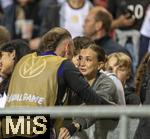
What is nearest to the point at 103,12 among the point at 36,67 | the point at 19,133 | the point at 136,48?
the point at 136,48

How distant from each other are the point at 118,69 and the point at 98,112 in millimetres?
2363

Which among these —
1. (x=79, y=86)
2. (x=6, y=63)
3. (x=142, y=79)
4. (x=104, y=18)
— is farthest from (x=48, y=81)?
(x=104, y=18)

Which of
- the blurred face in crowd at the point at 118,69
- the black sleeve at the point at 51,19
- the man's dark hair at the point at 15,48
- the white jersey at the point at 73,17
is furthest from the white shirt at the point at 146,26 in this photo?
the man's dark hair at the point at 15,48

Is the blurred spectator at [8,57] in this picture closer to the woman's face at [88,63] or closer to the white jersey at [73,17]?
the woman's face at [88,63]

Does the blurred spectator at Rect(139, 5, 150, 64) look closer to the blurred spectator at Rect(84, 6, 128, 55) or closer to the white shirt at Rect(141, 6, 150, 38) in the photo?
the white shirt at Rect(141, 6, 150, 38)

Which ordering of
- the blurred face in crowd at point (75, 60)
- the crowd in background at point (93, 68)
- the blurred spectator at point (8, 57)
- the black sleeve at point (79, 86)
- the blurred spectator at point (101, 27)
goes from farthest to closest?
the blurred spectator at point (101, 27) → the blurred spectator at point (8, 57) → the blurred face in crowd at point (75, 60) → the black sleeve at point (79, 86) → the crowd in background at point (93, 68)

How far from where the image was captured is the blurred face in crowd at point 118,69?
7.56 meters

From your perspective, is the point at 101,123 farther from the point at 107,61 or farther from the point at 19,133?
the point at 107,61

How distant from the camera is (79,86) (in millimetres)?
6223

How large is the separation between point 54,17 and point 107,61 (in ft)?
12.2

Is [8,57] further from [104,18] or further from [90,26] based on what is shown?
Result: [90,26]

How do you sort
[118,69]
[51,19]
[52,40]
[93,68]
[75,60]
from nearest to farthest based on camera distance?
[52,40] < [93,68] < [75,60] < [118,69] < [51,19]

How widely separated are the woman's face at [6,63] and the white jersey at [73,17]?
3677 millimetres

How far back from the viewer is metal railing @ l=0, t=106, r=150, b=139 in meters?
5.15
